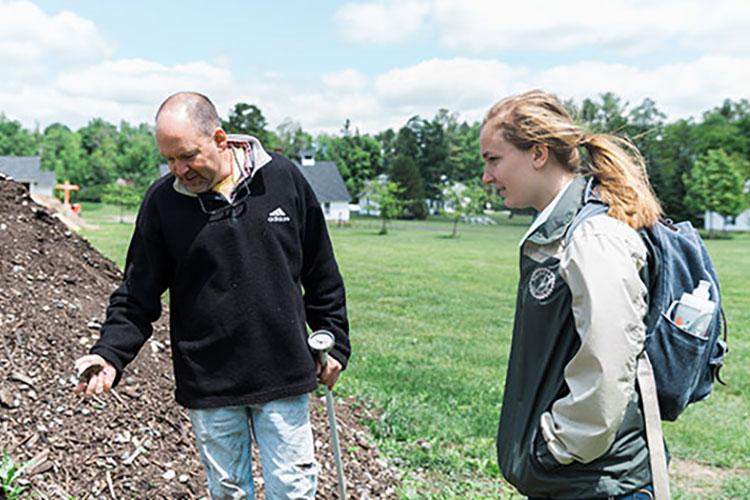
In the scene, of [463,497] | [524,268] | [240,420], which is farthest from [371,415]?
[524,268]

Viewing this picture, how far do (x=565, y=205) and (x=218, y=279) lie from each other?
1228 millimetres

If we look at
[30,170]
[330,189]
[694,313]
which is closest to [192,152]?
[694,313]

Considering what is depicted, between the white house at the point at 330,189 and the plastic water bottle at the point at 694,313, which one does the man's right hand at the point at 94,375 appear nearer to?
the plastic water bottle at the point at 694,313

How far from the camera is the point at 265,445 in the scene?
107 inches

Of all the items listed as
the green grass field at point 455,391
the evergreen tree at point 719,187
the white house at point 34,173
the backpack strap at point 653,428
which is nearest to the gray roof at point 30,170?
the white house at point 34,173

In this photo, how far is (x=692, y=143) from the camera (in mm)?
67625

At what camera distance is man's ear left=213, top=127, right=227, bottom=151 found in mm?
2615

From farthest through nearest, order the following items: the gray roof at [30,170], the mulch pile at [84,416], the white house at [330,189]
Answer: the gray roof at [30,170] < the white house at [330,189] < the mulch pile at [84,416]

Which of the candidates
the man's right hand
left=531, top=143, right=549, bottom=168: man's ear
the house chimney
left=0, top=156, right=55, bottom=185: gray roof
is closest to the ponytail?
left=531, top=143, right=549, bottom=168: man's ear

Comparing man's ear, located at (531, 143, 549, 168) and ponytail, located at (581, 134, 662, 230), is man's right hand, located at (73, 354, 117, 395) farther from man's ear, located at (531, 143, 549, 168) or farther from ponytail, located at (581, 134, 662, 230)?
ponytail, located at (581, 134, 662, 230)

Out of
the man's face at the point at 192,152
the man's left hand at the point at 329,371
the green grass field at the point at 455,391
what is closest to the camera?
the man's face at the point at 192,152

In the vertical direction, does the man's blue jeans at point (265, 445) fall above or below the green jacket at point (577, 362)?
below

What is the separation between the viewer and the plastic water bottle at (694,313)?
1.98 m

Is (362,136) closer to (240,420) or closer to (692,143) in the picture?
(692,143)
